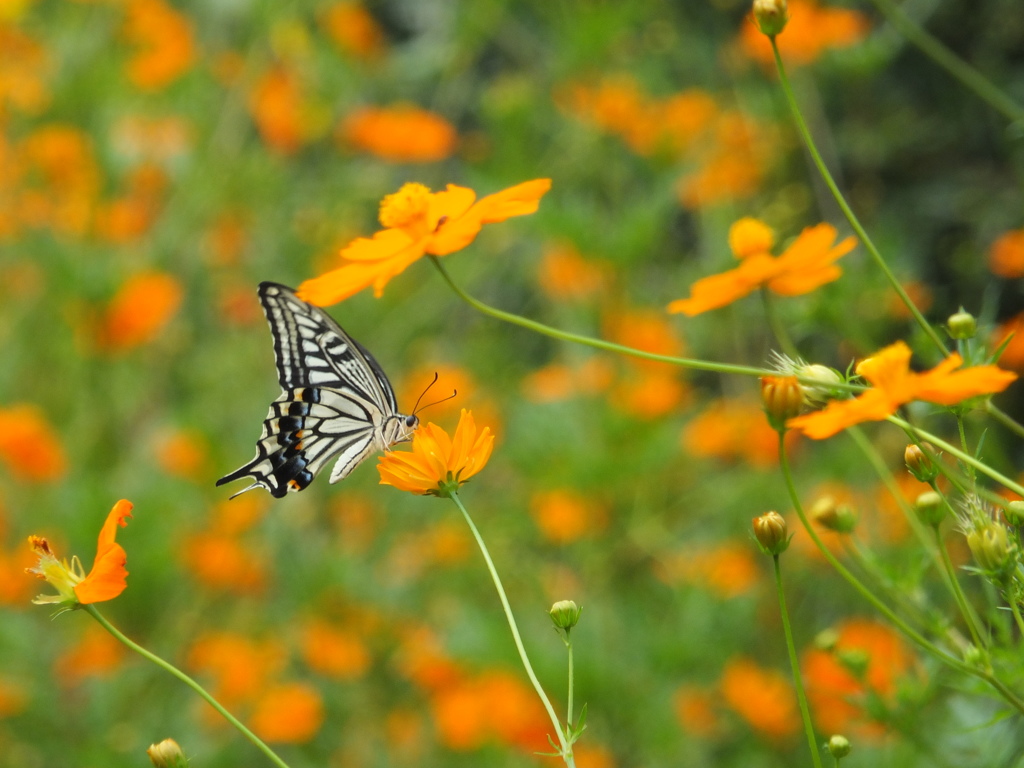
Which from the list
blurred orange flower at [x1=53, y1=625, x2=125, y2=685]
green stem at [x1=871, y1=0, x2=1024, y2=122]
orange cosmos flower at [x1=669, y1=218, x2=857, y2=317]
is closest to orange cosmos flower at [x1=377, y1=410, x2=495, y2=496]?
orange cosmos flower at [x1=669, y1=218, x2=857, y2=317]

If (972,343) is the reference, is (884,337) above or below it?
below

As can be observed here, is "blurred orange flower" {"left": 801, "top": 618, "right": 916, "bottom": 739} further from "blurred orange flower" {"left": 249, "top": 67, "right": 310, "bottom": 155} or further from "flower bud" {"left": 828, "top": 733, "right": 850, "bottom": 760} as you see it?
"blurred orange flower" {"left": 249, "top": 67, "right": 310, "bottom": 155}

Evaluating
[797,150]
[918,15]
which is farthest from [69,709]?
[918,15]

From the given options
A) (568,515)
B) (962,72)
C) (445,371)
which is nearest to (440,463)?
(962,72)

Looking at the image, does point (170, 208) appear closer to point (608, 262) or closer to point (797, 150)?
point (608, 262)

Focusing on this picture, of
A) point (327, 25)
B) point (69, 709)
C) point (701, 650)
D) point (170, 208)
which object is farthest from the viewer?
point (327, 25)

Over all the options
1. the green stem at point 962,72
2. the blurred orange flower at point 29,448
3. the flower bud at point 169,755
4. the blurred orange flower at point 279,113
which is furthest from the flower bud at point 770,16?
the blurred orange flower at point 279,113
